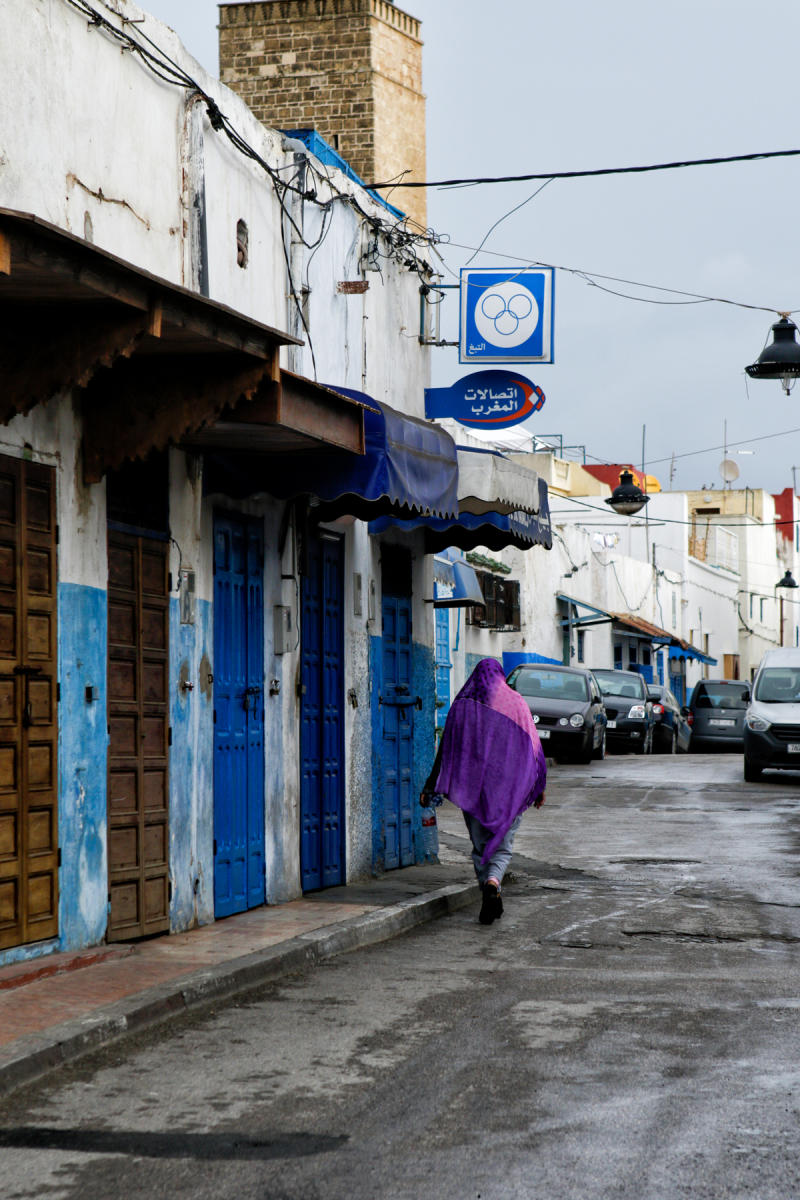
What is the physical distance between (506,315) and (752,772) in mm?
12165

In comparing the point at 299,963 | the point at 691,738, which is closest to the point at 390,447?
the point at 299,963

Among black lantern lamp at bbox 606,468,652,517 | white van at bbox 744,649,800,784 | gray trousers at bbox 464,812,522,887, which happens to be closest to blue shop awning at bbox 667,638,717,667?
black lantern lamp at bbox 606,468,652,517

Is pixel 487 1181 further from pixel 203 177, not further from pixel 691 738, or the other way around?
pixel 691 738

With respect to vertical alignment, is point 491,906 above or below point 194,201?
below

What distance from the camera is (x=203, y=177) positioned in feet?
33.7

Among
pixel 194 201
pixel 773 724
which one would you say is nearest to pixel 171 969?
pixel 194 201

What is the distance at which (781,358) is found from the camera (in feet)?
51.2

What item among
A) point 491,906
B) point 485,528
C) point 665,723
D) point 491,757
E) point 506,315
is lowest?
point 491,906

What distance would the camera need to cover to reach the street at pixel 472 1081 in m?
4.95

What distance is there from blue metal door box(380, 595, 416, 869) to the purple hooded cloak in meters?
2.06

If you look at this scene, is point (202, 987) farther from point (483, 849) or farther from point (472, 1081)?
point (483, 849)

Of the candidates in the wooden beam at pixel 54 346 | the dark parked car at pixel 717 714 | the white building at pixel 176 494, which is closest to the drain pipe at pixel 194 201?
the white building at pixel 176 494

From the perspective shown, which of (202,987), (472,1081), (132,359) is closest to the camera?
(472,1081)

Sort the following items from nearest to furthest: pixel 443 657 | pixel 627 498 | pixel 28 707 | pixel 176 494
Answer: pixel 28 707 → pixel 176 494 → pixel 443 657 → pixel 627 498
